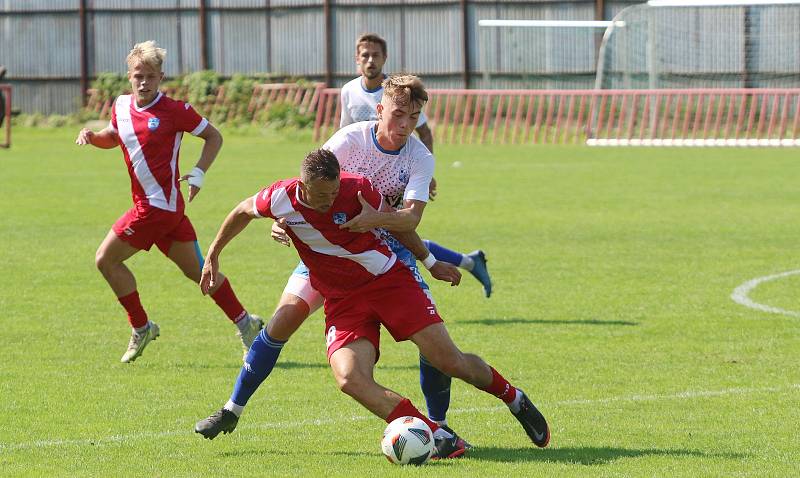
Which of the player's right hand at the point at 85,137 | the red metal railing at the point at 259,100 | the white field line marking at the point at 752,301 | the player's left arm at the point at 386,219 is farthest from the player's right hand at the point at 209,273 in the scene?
the red metal railing at the point at 259,100

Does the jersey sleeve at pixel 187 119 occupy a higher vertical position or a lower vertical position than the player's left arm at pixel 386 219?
higher

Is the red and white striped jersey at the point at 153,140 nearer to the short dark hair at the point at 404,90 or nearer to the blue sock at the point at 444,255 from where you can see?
the blue sock at the point at 444,255

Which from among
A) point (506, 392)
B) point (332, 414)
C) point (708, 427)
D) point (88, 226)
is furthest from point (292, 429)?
point (88, 226)

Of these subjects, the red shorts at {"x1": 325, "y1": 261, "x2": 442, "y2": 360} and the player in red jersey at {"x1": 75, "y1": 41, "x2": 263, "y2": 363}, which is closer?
the red shorts at {"x1": 325, "y1": 261, "x2": 442, "y2": 360}

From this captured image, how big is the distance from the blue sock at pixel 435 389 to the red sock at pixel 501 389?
0.84 feet

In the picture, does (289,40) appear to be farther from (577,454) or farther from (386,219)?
(577,454)

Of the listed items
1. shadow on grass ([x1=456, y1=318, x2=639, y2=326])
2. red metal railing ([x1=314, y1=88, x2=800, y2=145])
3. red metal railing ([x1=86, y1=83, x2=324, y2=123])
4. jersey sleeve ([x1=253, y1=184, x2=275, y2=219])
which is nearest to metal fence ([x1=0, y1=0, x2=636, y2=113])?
red metal railing ([x1=86, y1=83, x2=324, y2=123])

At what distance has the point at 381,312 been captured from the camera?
6.64 metres

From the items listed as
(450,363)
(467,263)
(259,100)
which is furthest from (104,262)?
(259,100)

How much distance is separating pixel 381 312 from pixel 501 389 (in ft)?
2.32

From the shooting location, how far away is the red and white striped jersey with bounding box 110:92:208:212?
30.7 feet

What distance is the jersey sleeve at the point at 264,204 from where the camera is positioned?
654 centimetres

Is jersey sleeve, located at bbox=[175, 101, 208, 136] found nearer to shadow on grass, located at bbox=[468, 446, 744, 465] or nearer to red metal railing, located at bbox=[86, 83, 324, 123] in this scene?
shadow on grass, located at bbox=[468, 446, 744, 465]

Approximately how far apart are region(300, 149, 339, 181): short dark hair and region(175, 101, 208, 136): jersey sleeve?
3.21m
